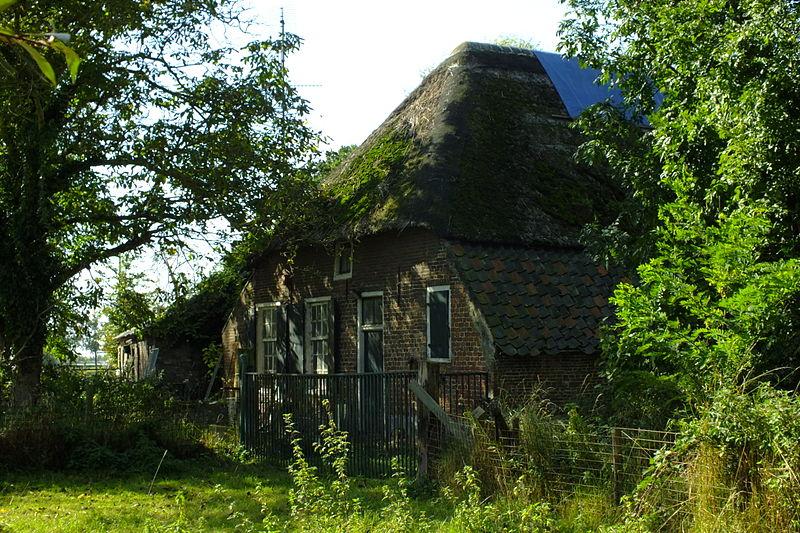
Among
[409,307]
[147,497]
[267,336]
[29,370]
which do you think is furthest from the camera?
[267,336]

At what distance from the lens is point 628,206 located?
12.9 metres

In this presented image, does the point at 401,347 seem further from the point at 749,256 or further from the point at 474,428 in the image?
the point at 749,256

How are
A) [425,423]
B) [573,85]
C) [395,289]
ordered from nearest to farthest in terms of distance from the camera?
1. [425,423]
2. [395,289]
3. [573,85]

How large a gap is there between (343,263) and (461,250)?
12.8 ft

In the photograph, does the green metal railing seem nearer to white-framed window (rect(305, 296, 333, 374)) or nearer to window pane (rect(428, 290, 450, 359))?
window pane (rect(428, 290, 450, 359))

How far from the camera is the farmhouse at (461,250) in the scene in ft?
49.5

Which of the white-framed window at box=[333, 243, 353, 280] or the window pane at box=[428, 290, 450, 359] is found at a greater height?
the white-framed window at box=[333, 243, 353, 280]

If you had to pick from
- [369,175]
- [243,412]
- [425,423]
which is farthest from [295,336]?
[425,423]

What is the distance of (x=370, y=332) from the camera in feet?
58.1

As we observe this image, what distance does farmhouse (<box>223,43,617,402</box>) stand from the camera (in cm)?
1509

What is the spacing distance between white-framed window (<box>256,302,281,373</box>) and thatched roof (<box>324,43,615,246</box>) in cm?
332

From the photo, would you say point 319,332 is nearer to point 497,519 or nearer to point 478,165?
point 478,165

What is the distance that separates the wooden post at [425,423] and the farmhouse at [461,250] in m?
2.53

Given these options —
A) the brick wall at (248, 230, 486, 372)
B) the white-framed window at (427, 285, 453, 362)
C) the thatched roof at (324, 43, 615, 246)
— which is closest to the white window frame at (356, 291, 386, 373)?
the brick wall at (248, 230, 486, 372)
